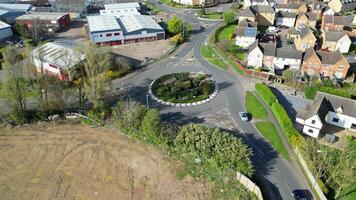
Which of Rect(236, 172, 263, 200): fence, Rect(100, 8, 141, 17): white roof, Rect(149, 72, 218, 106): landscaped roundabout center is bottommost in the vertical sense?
Rect(236, 172, 263, 200): fence

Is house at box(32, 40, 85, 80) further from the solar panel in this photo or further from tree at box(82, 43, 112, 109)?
the solar panel

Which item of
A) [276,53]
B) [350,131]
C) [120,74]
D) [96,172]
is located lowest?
[96,172]

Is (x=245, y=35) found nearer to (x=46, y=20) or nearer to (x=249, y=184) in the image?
(x=249, y=184)

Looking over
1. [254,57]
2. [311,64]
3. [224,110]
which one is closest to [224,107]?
[224,110]

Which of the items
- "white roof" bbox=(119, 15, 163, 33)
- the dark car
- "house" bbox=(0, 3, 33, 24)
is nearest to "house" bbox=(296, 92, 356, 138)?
the dark car

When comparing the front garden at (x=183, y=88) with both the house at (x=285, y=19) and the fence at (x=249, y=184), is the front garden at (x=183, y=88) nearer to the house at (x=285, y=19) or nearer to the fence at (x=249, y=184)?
the fence at (x=249, y=184)

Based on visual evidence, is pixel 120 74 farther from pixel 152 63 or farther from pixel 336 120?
pixel 336 120

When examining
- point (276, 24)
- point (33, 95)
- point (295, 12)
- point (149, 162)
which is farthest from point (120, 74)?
point (295, 12)
